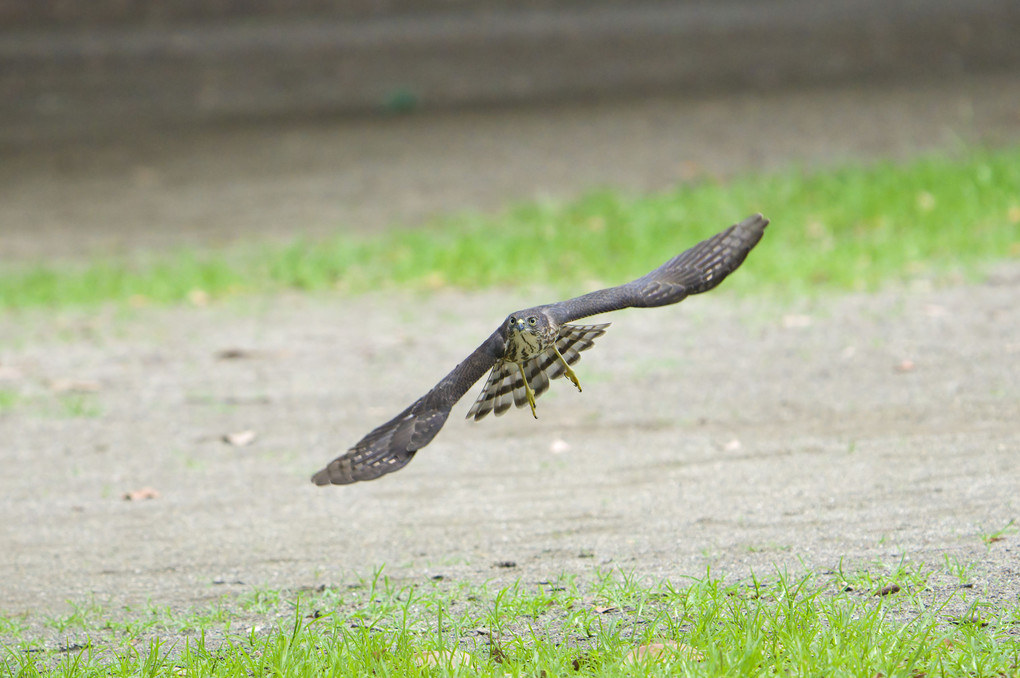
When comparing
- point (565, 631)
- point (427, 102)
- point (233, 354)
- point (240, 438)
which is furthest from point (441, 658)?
point (427, 102)

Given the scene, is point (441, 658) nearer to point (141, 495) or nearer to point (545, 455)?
point (545, 455)

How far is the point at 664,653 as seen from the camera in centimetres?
290

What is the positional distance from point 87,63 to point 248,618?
13083mm

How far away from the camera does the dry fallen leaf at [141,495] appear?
448 cm

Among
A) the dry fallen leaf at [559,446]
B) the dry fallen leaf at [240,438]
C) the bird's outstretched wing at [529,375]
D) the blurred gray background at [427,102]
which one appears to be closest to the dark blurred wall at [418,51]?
the blurred gray background at [427,102]

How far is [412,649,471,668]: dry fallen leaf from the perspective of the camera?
2912mm

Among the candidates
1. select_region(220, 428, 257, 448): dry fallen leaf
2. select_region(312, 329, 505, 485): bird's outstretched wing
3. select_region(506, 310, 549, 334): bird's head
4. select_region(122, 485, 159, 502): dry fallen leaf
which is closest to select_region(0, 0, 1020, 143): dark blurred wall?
select_region(220, 428, 257, 448): dry fallen leaf

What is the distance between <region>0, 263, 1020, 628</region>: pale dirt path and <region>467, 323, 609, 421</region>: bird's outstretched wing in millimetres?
513

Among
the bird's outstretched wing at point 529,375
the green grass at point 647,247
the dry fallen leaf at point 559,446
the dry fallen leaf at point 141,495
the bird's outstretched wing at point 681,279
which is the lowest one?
the dry fallen leaf at point 559,446

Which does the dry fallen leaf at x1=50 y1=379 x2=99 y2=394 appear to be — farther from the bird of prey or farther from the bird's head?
the bird's head

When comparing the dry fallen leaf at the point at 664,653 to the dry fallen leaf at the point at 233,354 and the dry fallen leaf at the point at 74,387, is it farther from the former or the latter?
the dry fallen leaf at the point at 233,354

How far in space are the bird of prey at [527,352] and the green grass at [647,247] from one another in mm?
3586

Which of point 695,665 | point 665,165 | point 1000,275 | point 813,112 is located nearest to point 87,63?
point 665,165

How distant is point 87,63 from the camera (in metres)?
14.9
